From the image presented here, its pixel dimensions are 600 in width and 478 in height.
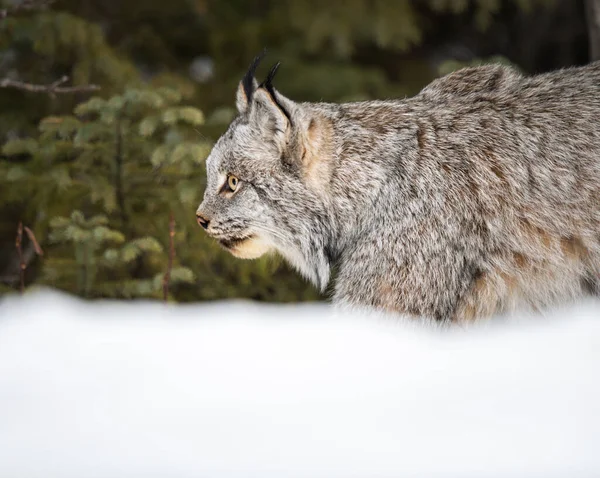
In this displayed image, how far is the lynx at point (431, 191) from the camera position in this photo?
345 centimetres

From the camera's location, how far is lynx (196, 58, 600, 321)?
3.45m

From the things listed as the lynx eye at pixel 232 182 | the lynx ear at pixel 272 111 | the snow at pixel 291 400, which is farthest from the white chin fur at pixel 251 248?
the snow at pixel 291 400

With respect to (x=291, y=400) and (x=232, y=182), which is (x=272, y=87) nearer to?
(x=232, y=182)

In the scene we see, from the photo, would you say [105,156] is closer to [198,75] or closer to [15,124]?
[15,124]

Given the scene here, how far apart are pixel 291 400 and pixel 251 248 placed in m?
1.68

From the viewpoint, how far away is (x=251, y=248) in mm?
3951

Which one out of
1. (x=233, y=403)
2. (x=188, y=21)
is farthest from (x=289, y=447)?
(x=188, y=21)

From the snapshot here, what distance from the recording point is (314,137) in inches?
149

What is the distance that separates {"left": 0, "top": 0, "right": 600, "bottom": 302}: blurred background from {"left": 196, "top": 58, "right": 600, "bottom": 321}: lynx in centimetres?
94

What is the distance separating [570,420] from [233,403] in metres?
0.92

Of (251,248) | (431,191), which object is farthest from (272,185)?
(431,191)

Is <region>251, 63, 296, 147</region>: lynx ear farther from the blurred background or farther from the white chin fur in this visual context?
the blurred background

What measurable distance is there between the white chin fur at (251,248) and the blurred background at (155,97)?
2.30ft

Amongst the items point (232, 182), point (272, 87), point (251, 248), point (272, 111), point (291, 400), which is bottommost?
point (291, 400)
